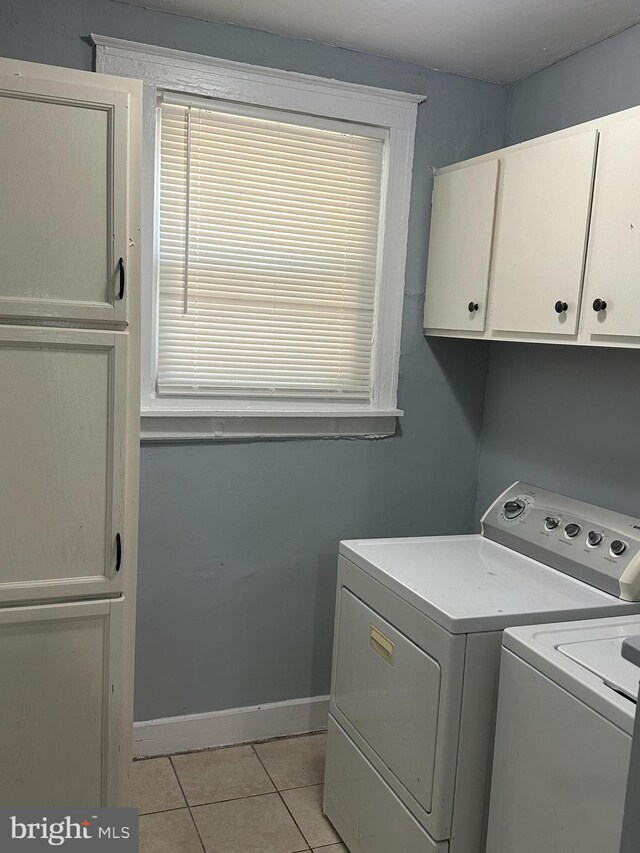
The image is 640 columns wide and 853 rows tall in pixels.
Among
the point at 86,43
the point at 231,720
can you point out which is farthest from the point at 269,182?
the point at 231,720

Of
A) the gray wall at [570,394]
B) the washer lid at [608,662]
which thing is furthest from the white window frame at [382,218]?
the washer lid at [608,662]

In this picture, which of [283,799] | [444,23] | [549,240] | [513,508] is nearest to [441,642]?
[513,508]

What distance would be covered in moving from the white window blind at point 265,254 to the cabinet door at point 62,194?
2.29 ft

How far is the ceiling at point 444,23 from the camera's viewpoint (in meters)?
2.16

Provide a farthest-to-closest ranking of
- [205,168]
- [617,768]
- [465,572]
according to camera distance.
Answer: [205,168], [465,572], [617,768]

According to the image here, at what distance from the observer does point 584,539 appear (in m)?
2.18

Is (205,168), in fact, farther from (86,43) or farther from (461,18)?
(461,18)

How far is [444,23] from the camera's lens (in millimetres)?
2285

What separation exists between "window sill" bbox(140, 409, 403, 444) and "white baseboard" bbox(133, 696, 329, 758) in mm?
1032

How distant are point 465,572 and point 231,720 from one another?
3.88 feet

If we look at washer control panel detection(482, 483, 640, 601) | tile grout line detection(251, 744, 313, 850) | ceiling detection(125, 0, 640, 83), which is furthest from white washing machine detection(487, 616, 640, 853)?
ceiling detection(125, 0, 640, 83)

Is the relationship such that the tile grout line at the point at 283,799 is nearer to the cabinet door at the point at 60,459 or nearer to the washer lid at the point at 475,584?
the washer lid at the point at 475,584

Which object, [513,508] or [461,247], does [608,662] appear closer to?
[513,508]

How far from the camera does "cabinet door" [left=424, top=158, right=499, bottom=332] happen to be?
2434mm
